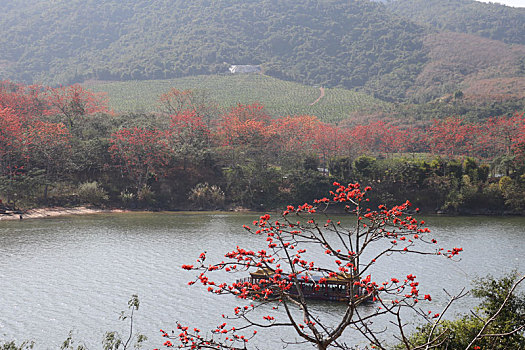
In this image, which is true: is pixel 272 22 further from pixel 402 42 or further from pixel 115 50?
pixel 115 50

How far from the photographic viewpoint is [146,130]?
2018 inches

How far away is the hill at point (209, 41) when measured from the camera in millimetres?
134375

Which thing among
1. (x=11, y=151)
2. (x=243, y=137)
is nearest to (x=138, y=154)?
(x=11, y=151)

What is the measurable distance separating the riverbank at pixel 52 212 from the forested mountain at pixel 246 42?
7705 cm

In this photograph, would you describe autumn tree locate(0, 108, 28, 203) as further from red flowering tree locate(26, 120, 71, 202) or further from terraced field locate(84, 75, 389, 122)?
terraced field locate(84, 75, 389, 122)

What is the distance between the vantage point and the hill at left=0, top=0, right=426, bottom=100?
5290 inches

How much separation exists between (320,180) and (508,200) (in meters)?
17.2

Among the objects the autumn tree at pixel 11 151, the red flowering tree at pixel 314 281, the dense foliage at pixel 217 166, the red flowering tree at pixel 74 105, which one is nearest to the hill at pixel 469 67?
the dense foliage at pixel 217 166

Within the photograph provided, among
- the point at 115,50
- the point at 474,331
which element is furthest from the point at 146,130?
the point at 115,50

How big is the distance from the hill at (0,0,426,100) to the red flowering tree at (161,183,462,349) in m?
96.5

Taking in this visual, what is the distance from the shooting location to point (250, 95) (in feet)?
327

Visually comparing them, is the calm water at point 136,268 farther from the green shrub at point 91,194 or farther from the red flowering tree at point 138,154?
the red flowering tree at point 138,154

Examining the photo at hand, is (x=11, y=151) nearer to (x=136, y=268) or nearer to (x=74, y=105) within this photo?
(x=74, y=105)

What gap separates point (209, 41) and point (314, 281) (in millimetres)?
145446
